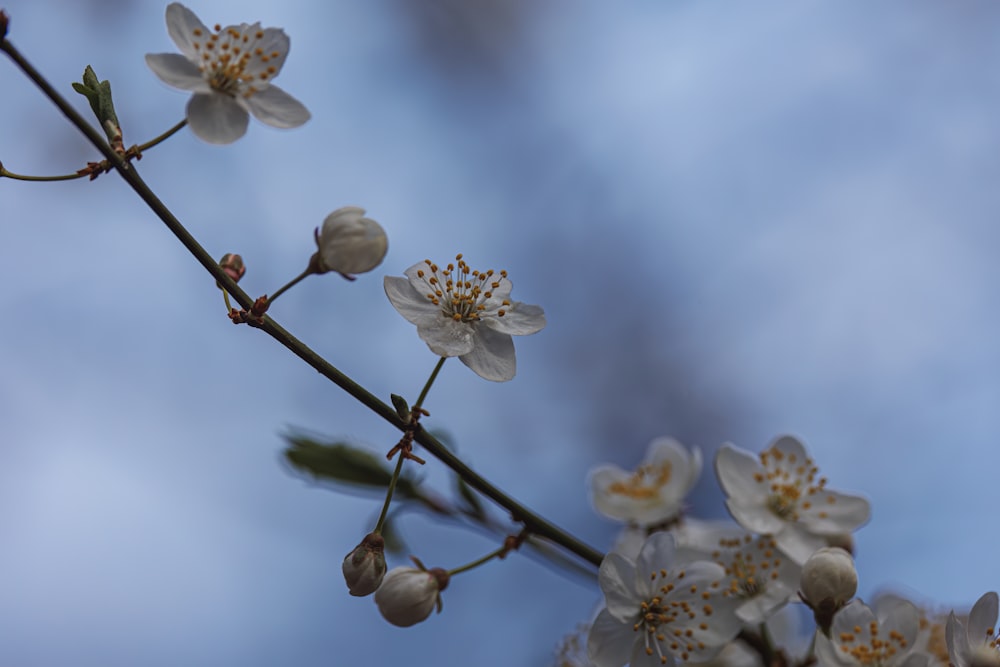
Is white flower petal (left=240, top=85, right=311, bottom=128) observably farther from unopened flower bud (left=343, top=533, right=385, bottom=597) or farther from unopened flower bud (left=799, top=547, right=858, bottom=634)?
unopened flower bud (left=799, top=547, right=858, bottom=634)

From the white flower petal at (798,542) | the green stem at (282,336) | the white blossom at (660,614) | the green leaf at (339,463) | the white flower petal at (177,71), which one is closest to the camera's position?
the green stem at (282,336)

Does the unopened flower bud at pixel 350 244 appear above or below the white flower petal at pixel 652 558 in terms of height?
above

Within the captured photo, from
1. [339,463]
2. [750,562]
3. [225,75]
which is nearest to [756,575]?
[750,562]

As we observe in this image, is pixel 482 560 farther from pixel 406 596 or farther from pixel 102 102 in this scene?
pixel 102 102

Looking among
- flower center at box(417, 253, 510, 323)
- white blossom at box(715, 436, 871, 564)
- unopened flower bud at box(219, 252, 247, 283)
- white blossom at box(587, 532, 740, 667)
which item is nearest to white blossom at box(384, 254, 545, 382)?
flower center at box(417, 253, 510, 323)

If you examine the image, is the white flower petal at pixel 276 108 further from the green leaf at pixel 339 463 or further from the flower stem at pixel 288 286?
the green leaf at pixel 339 463

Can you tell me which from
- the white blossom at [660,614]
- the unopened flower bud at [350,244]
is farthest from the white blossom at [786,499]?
the unopened flower bud at [350,244]
